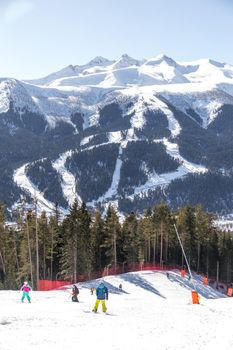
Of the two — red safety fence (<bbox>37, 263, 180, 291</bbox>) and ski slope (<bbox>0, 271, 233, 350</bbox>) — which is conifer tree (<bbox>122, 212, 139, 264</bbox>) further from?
ski slope (<bbox>0, 271, 233, 350</bbox>)

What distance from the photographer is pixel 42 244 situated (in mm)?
98000

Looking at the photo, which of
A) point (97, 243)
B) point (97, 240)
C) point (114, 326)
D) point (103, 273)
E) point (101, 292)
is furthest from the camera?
point (97, 240)

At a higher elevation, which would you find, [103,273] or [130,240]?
[130,240]

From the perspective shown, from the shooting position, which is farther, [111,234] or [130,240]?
[130,240]

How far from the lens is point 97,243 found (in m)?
110

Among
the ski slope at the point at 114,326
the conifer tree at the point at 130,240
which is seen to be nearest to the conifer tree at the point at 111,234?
the conifer tree at the point at 130,240

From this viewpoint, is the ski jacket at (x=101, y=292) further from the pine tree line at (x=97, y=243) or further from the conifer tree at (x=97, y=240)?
the conifer tree at (x=97, y=240)

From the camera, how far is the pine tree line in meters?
92.0

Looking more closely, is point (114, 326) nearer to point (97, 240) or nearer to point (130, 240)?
point (97, 240)

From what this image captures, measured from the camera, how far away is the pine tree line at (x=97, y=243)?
92000 millimetres

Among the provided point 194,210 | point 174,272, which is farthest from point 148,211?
point 174,272

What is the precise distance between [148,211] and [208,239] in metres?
15.9

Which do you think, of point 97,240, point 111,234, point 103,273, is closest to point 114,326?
point 103,273

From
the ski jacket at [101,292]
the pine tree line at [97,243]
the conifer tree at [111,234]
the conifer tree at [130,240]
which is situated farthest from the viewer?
the conifer tree at [130,240]
